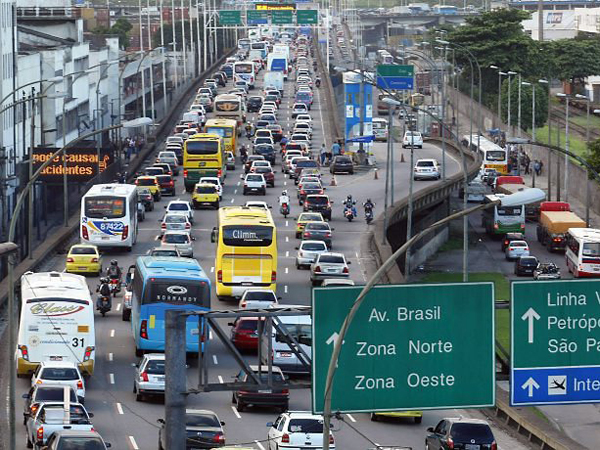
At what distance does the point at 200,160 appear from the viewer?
107m

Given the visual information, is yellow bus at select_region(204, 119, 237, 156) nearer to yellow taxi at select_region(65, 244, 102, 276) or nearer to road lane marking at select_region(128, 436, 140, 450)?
yellow taxi at select_region(65, 244, 102, 276)

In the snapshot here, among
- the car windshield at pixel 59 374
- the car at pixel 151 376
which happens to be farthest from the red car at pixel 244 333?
the car windshield at pixel 59 374

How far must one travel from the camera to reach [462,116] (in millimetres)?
196625

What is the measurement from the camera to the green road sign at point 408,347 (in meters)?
31.5

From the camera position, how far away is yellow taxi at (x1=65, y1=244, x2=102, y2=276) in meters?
73.2

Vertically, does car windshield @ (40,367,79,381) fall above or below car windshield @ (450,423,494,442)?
above

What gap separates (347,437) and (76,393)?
7.44m

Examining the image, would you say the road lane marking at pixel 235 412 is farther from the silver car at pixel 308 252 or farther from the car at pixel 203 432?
the silver car at pixel 308 252

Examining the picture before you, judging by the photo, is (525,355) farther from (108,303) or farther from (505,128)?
(505,128)

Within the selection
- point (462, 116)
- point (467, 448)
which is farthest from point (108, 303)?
point (462, 116)

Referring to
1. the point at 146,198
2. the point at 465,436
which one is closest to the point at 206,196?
the point at 146,198

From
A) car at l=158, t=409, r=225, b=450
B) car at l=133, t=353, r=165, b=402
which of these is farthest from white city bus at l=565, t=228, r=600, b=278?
car at l=158, t=409, r=225, b=450

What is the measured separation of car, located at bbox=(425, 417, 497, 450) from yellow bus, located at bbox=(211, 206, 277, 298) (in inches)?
941

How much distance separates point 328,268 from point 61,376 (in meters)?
26.1
